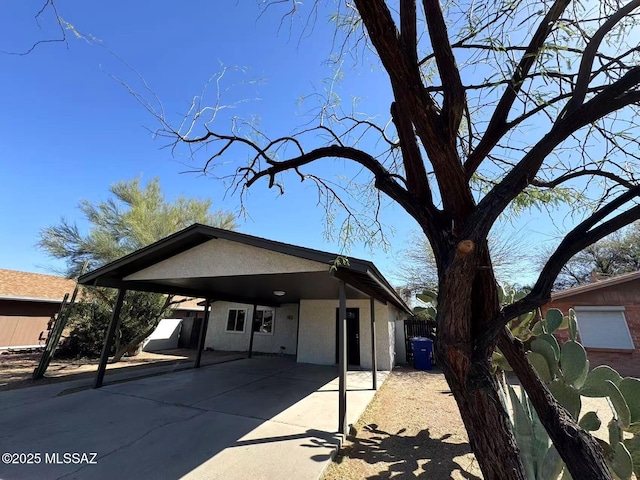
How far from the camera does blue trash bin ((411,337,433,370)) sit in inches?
422

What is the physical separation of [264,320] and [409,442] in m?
11.0

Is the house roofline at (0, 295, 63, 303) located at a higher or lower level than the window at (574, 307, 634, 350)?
higher

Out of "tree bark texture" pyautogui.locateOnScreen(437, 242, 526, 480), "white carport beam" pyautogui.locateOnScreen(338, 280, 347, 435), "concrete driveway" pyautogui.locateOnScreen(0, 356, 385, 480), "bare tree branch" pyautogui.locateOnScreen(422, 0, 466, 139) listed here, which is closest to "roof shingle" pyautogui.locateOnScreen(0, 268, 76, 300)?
"concrete driveway" pyautogui.locateOnScreen(0, 356, 385, 480)

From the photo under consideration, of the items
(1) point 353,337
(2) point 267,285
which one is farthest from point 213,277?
(1) point 353,337

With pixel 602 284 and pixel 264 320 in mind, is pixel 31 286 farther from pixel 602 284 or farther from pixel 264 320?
pixel 602 284

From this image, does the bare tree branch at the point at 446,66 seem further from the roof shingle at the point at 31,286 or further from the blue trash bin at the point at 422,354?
the roof shingle at the point at 31,286

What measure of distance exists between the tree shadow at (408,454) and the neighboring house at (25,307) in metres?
15.4

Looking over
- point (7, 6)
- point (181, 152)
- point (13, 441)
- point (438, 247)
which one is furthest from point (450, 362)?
point (13, 441)

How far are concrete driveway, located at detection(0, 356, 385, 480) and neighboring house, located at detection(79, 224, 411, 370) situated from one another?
7.88 feet

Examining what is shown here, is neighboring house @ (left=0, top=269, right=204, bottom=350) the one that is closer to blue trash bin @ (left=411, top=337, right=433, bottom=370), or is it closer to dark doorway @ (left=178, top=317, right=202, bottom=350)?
dark doorway @ (left=178, top=317, right=202, bottom=350)

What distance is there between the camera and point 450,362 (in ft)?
6.44

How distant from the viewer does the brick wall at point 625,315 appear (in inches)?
352

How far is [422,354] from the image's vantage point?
1082 centimetres

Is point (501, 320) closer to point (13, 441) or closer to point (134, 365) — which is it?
point (13, 441)
